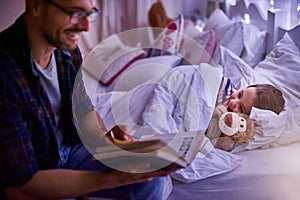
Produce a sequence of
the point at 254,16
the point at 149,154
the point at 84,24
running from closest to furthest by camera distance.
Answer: the point at 149,154 < the point at 84,24 < the point at 254,16

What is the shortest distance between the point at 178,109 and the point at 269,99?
380 mm

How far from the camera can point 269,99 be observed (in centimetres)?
153

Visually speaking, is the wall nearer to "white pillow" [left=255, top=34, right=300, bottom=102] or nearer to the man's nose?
the man's nose

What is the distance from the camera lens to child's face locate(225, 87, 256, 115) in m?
1.56

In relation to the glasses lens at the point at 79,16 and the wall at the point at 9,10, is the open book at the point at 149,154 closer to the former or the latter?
the glasses lens at the point at 79,16

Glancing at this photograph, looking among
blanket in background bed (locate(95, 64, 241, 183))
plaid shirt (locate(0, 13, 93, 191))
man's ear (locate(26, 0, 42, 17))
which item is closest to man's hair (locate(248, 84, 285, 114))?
blanket in background bed (locate(95, 64, 241, 183))

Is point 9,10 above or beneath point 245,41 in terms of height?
above

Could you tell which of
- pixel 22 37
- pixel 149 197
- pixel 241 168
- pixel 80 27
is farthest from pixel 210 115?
pixel 22 37

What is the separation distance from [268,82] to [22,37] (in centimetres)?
105

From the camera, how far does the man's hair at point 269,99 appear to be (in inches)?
59.8

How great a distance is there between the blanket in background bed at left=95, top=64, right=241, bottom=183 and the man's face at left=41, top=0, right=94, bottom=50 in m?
0.44

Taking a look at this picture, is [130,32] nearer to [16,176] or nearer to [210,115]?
[210,115]

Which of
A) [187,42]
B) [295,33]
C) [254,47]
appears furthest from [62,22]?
[187,42]

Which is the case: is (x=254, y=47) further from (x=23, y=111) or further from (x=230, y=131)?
(x=23, y=111)
